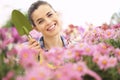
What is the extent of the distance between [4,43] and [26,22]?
1667 millimetres

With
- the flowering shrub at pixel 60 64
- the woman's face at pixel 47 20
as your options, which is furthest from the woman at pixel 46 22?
the flowering shrub at pixel 60 64

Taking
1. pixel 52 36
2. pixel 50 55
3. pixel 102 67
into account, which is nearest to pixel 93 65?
pixel 102 67

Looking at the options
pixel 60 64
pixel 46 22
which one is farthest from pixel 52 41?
pixel 60 64

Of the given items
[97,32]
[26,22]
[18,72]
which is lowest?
[97,32]

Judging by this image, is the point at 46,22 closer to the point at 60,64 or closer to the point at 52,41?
the point at 52,41

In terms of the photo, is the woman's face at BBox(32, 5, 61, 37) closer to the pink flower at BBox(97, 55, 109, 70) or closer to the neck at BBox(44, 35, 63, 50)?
the neck at BBox(44, 35, 63, 50)

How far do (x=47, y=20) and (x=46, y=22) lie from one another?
0.02 m

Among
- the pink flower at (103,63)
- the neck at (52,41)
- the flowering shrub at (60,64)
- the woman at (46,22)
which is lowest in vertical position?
the neck at (52,41)

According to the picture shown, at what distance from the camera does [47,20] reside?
2.61 meters

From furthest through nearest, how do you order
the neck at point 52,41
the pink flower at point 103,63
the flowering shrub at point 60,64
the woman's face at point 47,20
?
the neck at point 52,41 < the woman's face at point 47,20 < the pink flower at point 103,63 < the flowering shrub at point 60,64

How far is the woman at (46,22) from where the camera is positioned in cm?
263

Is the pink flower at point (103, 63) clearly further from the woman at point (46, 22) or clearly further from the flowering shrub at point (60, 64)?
the woman at point (46, 22)

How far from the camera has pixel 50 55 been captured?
134 centimetres

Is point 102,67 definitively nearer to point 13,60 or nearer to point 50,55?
point 50,55
